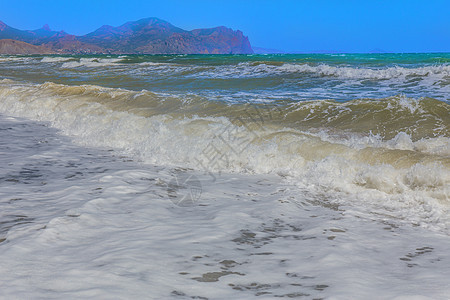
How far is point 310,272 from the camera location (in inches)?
105

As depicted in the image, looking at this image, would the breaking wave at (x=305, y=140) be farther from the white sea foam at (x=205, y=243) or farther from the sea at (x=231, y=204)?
the white sea foam at (x=205, y=243)

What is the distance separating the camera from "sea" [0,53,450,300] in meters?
2.53

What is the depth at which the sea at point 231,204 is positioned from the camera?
2.53 metres

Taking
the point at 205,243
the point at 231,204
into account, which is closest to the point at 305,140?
the point at 231,204

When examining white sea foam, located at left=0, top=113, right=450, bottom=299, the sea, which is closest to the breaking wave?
the sea

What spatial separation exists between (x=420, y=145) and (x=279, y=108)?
14.4 feet

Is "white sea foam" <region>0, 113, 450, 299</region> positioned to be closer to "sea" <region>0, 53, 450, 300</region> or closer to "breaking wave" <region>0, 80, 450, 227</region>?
"sea" <region>0, 53, 450, 300</region>

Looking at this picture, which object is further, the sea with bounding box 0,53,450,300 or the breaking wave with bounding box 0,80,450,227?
the breaking wave with bounding box 0,80,450,227

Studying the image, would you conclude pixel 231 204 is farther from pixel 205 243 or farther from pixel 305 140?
pixel 305 140

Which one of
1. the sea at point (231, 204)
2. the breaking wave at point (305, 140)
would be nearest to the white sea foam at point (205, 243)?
the sea at point (231, 204)

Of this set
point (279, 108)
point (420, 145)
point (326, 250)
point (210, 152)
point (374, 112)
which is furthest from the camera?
point (279, 108)

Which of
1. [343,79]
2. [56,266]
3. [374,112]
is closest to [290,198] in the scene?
[56,266]

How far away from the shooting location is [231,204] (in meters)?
4.25

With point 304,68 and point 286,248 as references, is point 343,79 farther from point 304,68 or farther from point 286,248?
point 286,248
